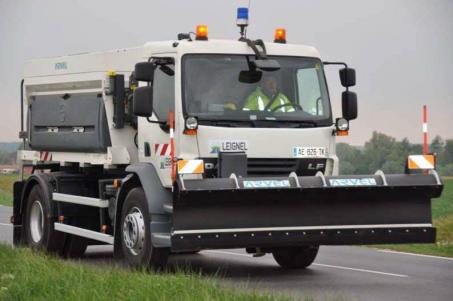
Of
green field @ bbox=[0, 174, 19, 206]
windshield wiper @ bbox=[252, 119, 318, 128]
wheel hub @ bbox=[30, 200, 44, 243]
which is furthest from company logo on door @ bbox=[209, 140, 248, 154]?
green field @ bbox=[0, 174, 19, 206]

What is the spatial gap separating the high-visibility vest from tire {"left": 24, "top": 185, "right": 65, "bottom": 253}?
4006 mm

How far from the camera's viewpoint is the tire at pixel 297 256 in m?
14.7

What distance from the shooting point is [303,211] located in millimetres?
12906

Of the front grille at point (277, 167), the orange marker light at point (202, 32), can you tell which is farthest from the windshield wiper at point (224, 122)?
the orange marker light at point (202, 32)

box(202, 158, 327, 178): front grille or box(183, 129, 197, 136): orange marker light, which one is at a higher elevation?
box(183, 129, 197, 136): orange marker light

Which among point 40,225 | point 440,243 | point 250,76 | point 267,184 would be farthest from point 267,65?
point 440,243

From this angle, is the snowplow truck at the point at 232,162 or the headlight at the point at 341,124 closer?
the snowplow truck at the point at 232,162

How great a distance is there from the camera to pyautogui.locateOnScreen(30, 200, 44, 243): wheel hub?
656 inches

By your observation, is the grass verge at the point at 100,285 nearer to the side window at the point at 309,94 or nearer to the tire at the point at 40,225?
the side window at the point at 309,94

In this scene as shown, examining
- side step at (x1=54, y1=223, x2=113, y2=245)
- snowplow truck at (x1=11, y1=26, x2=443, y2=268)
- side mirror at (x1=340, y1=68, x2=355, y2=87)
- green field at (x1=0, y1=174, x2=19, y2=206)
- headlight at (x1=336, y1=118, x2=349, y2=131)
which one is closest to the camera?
snowplow truck at (x1=11, y1=26, x2=443, y2=268)

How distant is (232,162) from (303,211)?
0.98 meters

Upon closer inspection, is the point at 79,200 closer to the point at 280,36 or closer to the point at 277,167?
the point at 277,167

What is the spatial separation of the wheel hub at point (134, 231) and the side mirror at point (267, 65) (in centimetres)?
219

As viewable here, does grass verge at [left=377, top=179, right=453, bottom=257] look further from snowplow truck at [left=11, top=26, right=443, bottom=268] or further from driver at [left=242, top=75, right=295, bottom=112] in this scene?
driver at [left=242, top=75, right=295, bottom=112]
